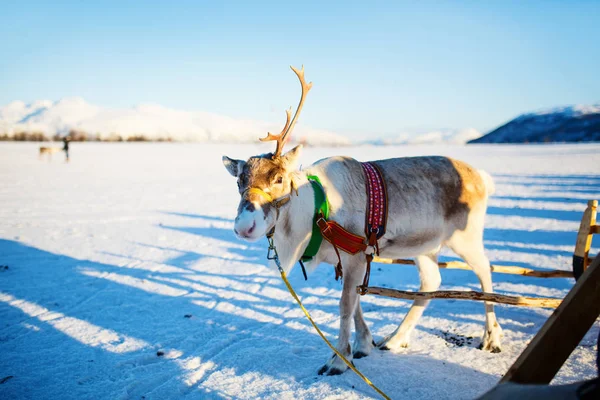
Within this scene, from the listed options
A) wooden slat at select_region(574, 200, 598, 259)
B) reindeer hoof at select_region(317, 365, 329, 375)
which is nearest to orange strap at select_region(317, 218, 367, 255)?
reindeer hoof at select_region(317, 365, 329, 375)

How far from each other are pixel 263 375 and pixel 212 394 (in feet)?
1.66

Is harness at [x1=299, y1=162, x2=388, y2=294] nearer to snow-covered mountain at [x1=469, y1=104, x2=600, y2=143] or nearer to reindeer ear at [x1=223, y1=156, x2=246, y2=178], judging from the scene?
reindeer ear at [x1=223, y1=156, x2=246, y2=178]

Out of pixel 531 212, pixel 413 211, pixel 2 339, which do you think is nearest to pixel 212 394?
pixel 413 211

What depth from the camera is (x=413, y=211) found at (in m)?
3.46

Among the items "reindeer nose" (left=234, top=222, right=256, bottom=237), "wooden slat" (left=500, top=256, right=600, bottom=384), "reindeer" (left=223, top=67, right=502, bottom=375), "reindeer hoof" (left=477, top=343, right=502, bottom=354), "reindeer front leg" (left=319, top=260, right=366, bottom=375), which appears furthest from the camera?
"reindeer hoof" (left=477, top=343, right=502, bottom=354)

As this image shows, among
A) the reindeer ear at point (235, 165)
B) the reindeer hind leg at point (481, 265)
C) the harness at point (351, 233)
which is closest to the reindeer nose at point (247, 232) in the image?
the harness at point (351, 233)

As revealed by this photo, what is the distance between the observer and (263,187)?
2947 mm

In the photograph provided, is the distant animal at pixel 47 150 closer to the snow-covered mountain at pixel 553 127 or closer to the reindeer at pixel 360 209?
the reindeer at pixel 360 209

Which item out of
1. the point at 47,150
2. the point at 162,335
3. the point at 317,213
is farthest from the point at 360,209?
the point at 47,150

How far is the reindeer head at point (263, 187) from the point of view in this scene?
267 cm

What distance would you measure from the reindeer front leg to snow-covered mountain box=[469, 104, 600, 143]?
8400 centimetres

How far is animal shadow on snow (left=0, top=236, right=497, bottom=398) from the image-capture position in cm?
323

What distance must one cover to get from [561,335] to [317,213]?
203 centimetres

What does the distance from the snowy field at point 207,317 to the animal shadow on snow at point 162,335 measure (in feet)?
0.06
